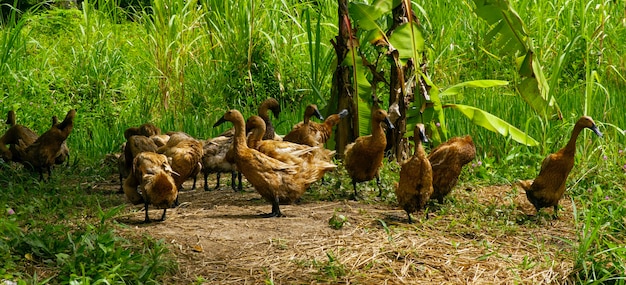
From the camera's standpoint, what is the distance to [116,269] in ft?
16.1

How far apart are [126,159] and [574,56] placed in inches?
A: 281

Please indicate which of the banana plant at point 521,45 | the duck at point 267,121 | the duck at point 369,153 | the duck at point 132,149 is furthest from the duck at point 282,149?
the banana plant at point 521,45

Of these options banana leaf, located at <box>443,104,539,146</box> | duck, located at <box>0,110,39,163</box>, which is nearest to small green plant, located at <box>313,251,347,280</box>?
banana leaf, located at <box>443,104,539,146</box>

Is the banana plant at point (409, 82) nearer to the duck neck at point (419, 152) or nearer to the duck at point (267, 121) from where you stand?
the duck at point (267, 121)

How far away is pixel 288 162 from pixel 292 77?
16.5 feet

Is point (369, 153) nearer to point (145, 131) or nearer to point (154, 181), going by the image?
point (154, 181)

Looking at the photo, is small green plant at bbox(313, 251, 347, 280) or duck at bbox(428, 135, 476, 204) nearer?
small green plant at bbox(313, 251, 347, 280)

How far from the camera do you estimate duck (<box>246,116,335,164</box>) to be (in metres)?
7.17

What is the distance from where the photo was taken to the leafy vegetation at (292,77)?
792 cm

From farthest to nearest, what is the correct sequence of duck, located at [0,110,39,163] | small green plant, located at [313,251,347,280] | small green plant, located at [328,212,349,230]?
duck, located at [0,110,39,163], small green plant, located at [328,212,349,230], small green plant, located at [313,251,347,280]

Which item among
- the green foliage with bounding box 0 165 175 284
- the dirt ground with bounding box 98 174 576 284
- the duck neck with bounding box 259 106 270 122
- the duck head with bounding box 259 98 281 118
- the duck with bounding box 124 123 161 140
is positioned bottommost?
the dirt ground with bounding box 98 174 576 284

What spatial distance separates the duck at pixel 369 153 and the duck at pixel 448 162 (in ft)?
A: 1.55

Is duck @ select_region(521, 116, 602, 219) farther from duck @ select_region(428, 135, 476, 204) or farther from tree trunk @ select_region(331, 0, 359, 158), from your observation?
tree trunk @ select_region(331, 0, 359, 158)

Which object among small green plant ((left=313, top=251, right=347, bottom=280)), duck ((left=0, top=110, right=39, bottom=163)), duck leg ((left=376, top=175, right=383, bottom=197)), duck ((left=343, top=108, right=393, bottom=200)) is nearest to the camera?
small green plant ((left=313, top=251, right=347, bottom=280))
